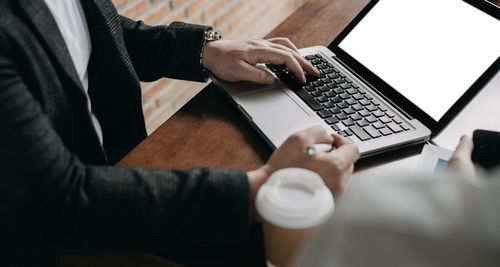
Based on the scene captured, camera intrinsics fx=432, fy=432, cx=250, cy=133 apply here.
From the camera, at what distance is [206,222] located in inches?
23.0

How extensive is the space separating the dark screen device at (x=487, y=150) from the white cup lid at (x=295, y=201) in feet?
0.90

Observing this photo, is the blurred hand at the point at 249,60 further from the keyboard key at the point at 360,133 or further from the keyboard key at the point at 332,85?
the keyboard key at the point at 360,133

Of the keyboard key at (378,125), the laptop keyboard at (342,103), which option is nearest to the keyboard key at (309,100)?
the laptop keyboard at (342,103)

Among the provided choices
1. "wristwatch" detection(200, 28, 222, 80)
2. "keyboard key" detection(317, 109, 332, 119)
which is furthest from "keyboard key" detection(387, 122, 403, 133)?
"wristwatch" detection(200, 28, 222, 80)

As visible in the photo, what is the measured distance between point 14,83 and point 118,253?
0.87 feet

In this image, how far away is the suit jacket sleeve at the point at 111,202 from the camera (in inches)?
22.1

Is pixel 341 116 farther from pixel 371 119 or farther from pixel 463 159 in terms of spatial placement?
pixel 463 159

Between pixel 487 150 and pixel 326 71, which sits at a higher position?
pixel 487 150

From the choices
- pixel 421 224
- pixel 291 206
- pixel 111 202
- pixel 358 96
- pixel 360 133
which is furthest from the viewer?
pixel 358 96

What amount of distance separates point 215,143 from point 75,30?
35 cm

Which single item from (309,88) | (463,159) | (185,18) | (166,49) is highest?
(463,159)

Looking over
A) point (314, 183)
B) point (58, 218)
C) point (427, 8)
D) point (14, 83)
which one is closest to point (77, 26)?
point (14, 83)

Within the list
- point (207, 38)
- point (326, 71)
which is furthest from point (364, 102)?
point (207, 38)

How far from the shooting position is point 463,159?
62 centimetres
